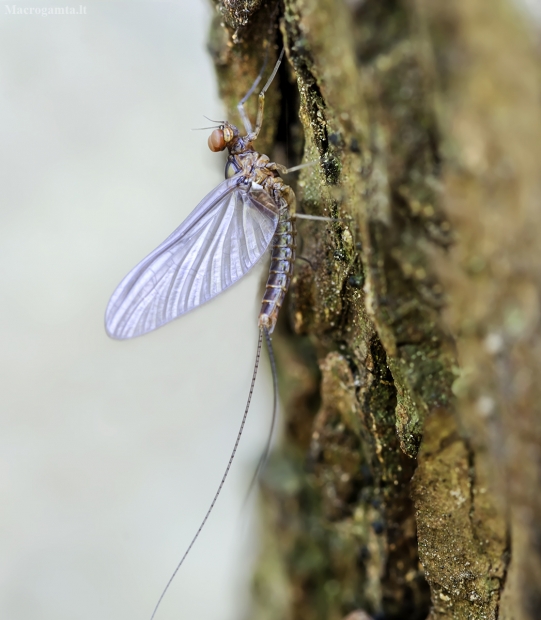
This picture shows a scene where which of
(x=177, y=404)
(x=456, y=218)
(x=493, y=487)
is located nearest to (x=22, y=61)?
(x=177, y=404)

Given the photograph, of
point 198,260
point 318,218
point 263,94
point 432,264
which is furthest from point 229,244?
point 432,264

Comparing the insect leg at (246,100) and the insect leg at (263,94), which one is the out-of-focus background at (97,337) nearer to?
the insect leg at (246,100)

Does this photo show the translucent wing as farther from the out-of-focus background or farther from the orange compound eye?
the out-of-focus background

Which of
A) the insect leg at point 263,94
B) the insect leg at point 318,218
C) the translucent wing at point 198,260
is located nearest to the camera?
the insect leg at point 318,218

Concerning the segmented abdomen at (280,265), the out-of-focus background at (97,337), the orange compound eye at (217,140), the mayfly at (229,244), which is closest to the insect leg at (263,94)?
the mayfly at (229,244)

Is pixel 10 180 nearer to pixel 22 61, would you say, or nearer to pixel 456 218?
pixel 22 61

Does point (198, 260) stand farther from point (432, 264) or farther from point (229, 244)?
point (432, 264)
